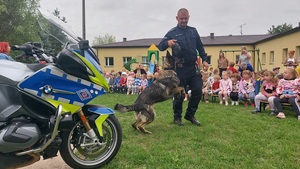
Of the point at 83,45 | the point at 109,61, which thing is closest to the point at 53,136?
the point at 83,45

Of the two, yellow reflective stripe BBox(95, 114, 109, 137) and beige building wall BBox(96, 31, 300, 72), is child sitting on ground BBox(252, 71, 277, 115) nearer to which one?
yellow reflective stripe BBox(95, 114, 109, 137)

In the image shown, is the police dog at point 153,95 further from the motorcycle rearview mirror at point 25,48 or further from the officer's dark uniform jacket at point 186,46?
the motorcycle rearview mirror at point 25,48

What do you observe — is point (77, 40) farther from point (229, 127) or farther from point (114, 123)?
point (229, 127)

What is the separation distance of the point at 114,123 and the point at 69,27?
4.23 ft

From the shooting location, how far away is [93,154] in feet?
11.3

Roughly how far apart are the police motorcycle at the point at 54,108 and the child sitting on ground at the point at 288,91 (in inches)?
196

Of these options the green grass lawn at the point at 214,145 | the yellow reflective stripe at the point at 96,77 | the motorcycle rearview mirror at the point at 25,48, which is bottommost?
the green grass lawn at the point at 214,145

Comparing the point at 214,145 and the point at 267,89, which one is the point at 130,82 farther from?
the point at 214,145

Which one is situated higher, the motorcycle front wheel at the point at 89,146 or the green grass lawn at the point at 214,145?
the motorcycle front wheel at the point at 89,146

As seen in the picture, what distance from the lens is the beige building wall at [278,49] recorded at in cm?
2317

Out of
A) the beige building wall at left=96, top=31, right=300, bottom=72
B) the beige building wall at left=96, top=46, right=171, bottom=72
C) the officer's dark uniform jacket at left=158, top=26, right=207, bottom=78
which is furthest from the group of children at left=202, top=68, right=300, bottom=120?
the beige building wall at left=96, top=46, right=171, bottom=72

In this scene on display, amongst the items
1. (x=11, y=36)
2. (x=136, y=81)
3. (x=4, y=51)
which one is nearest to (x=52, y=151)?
(x=4, y=51)

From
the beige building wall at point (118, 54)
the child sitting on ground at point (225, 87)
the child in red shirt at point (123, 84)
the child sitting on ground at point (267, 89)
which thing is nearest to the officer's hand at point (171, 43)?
the child sitting on ground at point (267, 89)

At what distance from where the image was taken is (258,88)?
9609mm
